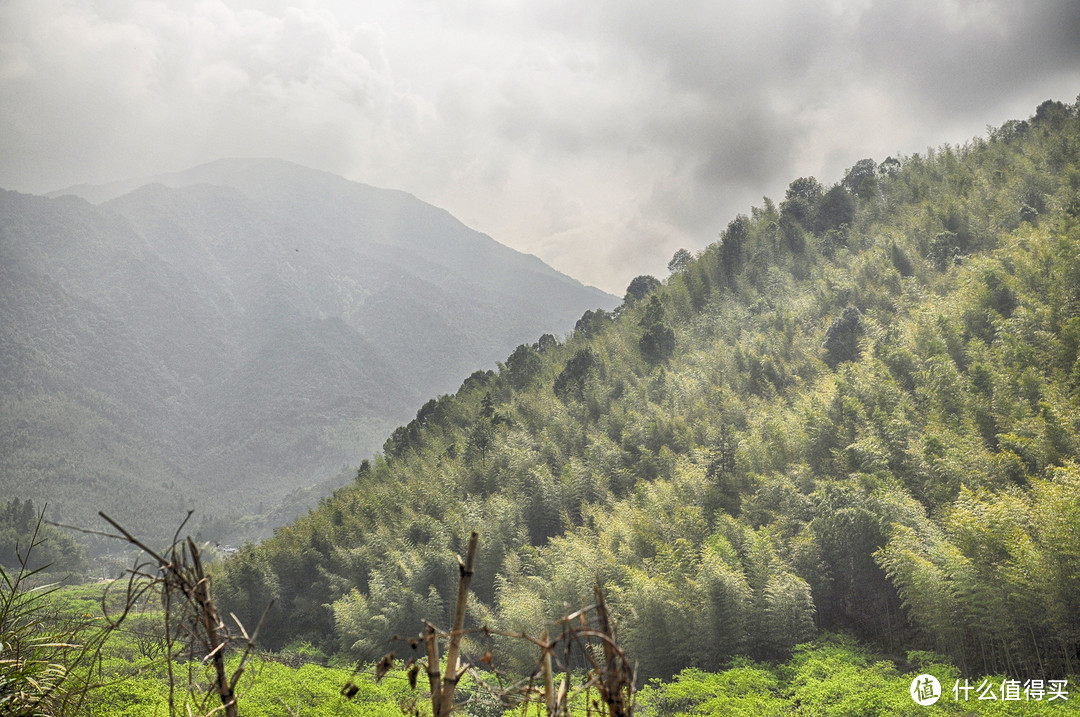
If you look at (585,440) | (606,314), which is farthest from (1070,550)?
(606,314)

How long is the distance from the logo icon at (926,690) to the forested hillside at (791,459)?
181 centimetres

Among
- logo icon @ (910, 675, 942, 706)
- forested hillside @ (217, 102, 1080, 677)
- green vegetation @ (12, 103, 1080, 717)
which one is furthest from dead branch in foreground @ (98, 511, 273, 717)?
logo icon @ (910, 675, 942, 706)

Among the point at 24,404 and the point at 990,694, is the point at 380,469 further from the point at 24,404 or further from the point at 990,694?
the point at 24,404

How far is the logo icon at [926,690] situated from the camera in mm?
9812

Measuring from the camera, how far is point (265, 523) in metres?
108

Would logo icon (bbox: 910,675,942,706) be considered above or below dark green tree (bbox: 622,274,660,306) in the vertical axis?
below

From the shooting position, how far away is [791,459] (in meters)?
20.7

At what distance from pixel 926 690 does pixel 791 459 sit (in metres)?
10.8

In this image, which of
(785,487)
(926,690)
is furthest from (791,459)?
(926,690)

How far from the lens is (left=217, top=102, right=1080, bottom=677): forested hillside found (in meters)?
13.2

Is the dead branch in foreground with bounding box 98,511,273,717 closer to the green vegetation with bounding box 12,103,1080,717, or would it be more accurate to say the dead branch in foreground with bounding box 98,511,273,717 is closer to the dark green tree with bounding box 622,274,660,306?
the green vegetation with bounding box 12,103,1080,717

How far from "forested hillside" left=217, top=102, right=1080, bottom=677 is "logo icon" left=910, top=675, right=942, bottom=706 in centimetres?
181

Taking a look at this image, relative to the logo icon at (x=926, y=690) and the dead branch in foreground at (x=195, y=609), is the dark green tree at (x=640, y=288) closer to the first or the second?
the logo icon at (x=926, y=690)

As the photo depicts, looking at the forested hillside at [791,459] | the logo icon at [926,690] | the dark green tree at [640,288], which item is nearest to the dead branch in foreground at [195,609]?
the forested hillside at [791,459]
